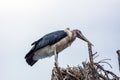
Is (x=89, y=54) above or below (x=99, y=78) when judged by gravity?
above

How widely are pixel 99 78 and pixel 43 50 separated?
4590 millimetres

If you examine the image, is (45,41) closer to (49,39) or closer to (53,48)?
(49,39)

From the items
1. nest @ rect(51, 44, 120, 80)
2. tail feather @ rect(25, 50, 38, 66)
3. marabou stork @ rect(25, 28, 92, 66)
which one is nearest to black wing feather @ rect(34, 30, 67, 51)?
A: marabou stork @ rect(25, 28, 92, 66)

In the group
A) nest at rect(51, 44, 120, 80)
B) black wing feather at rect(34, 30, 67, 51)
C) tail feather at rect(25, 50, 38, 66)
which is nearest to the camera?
A: nest at rect(51, 44, 120, 80)

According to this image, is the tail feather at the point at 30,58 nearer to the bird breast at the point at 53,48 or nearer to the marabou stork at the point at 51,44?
the marabou stork at the point at 51,44

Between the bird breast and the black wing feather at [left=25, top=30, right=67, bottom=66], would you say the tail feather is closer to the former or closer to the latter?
the black wing feather at [left=25, top=30, right=67, bottom=66]

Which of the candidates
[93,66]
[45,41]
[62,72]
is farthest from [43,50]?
[93,66]

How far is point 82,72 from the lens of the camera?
11.1 meters

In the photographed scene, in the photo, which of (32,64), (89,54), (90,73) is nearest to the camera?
(89,54)

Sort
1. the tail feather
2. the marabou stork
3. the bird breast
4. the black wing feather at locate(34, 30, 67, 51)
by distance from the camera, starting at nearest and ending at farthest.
A: the tail feather < the marabou stork < the bird breast < the black wing feather at locate(34, 30, 67, 51)

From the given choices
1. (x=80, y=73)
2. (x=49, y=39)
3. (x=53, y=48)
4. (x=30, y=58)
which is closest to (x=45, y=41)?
(x=49, y=39)

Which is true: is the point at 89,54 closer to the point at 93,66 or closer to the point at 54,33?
the point at 93,66

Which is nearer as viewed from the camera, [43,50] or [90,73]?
[90,73]

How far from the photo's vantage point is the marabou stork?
14.9 m
